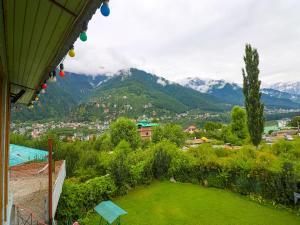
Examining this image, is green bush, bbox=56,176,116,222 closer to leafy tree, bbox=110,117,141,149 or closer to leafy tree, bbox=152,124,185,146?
leafy tree, bbox=110,117,141,149

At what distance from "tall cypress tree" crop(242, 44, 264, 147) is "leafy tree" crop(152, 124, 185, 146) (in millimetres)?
18223

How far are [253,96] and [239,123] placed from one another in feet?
44.4

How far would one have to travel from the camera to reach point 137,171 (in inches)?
718

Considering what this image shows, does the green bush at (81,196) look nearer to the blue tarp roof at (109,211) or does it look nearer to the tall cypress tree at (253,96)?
the blue tarp roof at (109,211)

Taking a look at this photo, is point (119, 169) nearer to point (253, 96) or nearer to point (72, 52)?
point (253, 96)

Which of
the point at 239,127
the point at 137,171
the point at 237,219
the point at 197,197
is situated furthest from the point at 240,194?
the point at 239,127

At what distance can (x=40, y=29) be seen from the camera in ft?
6.54

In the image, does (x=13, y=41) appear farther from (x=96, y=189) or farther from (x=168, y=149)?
(x=168, y=149)

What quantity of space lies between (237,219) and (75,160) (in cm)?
1410

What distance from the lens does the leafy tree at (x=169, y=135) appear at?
132ft

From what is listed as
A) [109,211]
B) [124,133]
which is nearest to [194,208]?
[109,211]

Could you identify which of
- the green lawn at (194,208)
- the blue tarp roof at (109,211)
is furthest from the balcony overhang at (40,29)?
the green lawn at (194,208)

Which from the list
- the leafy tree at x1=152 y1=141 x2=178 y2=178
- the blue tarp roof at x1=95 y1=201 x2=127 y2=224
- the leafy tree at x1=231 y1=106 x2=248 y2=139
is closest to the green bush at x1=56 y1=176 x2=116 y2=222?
the blue tarp roof at x1=95 y1=201 x2=127 y2=224

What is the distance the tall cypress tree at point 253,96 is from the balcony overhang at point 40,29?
A: 21.5m
